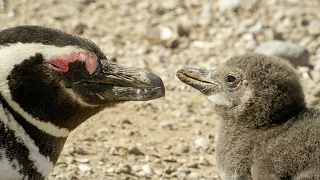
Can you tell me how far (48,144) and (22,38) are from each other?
1.74 feet

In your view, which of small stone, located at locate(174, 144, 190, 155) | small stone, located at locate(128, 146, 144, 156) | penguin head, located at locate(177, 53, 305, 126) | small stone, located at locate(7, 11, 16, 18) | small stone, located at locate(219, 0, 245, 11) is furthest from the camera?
small stone, located at locate(219, 0, 245, 11)

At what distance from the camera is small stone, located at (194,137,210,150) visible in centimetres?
629

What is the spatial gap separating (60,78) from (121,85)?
0.33 m

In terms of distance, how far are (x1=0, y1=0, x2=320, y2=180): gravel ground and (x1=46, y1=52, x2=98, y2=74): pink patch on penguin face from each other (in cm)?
156

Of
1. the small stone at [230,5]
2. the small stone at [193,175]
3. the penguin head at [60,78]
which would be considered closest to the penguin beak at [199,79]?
the small stone at [193,175]

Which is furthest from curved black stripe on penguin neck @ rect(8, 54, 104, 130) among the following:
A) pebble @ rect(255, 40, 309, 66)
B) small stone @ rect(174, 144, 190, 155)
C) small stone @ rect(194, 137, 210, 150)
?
pebble @ rect(255, 40, 309, 66)

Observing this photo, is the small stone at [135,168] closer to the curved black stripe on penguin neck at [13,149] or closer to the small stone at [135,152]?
the small stone at [135,152]

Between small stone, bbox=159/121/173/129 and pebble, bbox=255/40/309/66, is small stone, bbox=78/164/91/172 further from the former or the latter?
pebble, bbox=255/40/309/66

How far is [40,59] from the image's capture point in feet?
12.9

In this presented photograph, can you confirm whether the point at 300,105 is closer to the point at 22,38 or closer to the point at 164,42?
the point at 22,38

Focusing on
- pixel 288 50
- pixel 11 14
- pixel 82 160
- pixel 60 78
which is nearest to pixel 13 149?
pixel 60 78

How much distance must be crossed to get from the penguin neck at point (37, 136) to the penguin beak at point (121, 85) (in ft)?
0.89

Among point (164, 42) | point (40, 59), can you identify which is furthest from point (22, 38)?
point (164, 42)

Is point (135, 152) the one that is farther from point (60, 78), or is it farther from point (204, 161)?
point (60, 78)
